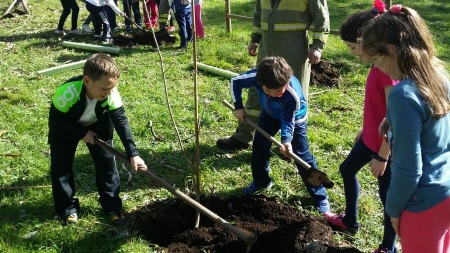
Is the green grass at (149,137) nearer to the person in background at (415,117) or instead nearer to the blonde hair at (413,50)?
the person in background at (415,117)

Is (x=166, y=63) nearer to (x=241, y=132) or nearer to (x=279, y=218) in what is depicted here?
(x=241, y=132)

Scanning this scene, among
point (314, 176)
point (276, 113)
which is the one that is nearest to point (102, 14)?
point (276, 113)

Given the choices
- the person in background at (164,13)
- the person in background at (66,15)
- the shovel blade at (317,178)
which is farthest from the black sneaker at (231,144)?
the person in background at (66,15)

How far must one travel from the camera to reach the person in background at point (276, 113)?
12.0ft

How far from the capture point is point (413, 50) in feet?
7.32

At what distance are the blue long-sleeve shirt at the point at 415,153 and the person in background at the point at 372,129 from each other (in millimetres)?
625

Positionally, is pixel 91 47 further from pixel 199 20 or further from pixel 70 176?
pixel 70 176

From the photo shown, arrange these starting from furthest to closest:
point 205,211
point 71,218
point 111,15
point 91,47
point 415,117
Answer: point 111,15 → point 91,47 → point 71,218 → point 205,211 → point 415,117

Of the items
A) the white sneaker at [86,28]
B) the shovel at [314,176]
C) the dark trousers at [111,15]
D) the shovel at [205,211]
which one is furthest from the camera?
the white sneaker at [86,28]

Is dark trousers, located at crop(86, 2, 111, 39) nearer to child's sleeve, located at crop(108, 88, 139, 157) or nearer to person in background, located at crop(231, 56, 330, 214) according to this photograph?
person in background, located at crop(231, 56, 330, 214)

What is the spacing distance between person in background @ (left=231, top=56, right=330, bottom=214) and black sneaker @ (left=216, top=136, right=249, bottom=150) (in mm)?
847

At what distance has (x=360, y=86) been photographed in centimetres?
722

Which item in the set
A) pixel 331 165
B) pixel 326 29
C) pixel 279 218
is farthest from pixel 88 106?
pixel 331 165

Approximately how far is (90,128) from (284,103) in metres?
1.60
